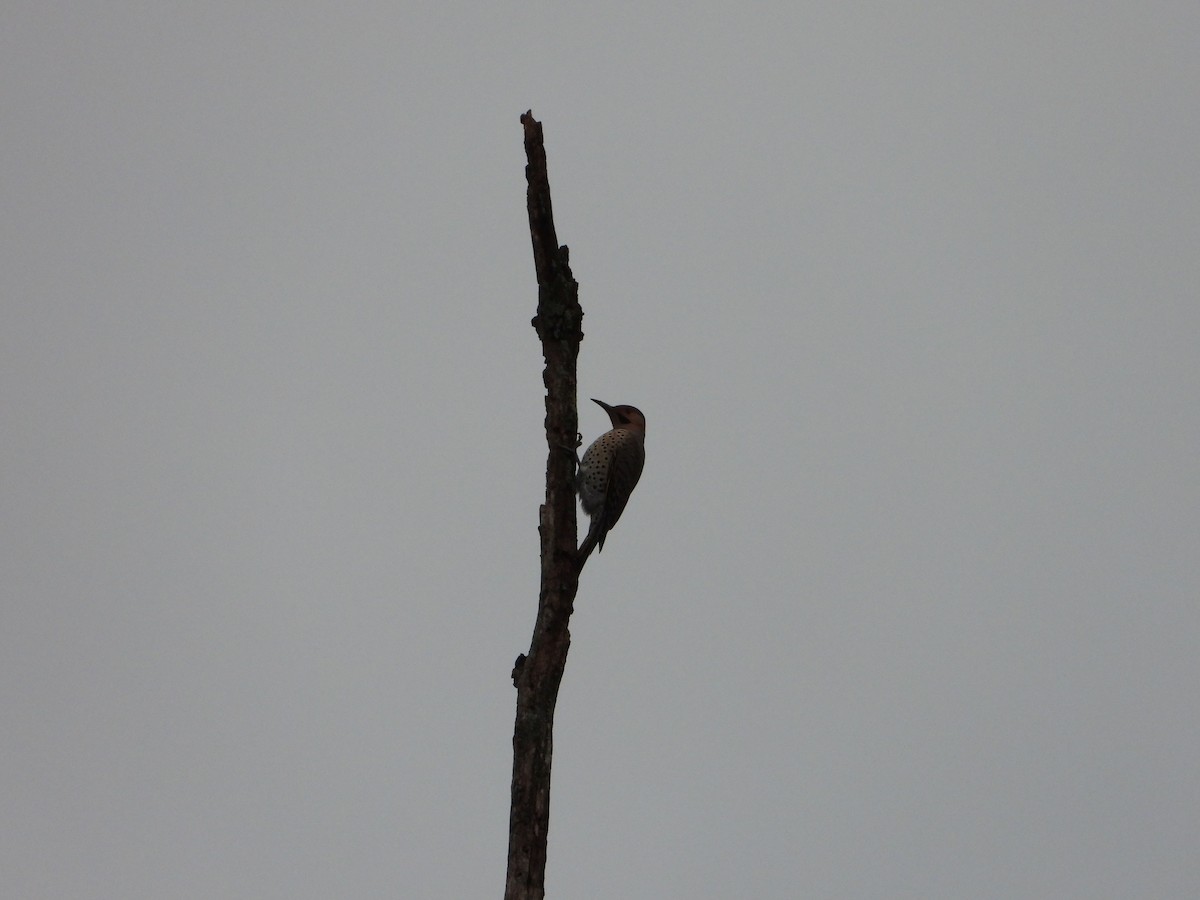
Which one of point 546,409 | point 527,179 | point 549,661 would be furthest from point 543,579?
point 527,179

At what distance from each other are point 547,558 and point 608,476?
2703 millimetres

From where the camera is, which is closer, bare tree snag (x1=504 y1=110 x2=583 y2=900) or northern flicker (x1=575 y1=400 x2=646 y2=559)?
bare tree snag (x1=504 y1=110 x2=583 y2=900)

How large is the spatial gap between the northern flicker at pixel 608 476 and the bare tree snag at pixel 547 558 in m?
2.20

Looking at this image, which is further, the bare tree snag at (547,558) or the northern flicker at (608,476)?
the northern flicker at (608,476)

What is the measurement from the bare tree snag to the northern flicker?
220 cm

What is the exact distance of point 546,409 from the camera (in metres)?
6.92

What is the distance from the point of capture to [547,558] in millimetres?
6773

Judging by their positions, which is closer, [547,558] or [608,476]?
[547,558]

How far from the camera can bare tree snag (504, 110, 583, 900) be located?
20.3 feet

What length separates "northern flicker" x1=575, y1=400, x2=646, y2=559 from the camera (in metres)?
9.34

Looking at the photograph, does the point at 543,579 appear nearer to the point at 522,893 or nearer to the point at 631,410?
the point at 522,893

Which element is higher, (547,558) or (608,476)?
(608,476)

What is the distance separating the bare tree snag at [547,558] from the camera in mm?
6176

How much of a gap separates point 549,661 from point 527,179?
2.63 m
